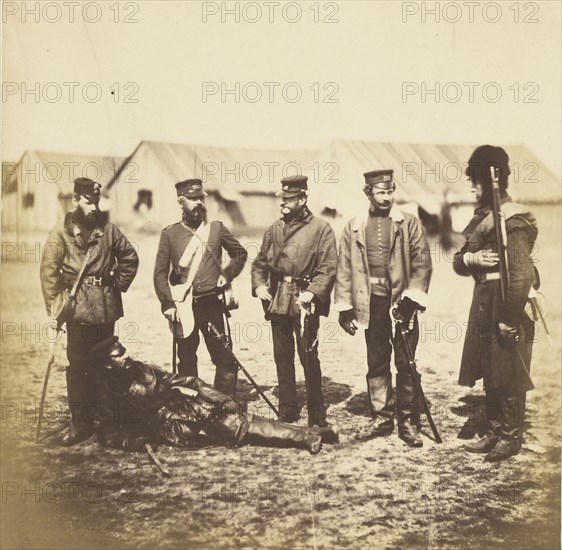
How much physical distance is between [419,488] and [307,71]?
8.48 feet

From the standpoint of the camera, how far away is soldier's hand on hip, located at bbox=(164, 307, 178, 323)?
13.4ft

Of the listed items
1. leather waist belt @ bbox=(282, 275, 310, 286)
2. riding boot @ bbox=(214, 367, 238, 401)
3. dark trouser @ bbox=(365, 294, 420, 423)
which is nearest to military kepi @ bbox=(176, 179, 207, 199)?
leather waist belt @ bbox=(282, 275, 310, 286)

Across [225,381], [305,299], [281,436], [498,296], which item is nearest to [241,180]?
[305,299]

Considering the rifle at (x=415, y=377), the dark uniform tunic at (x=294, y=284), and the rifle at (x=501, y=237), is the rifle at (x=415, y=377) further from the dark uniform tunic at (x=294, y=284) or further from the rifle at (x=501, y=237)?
the rifle at (x=501, y=237)

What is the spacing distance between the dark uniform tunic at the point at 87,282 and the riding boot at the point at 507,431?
238 cm

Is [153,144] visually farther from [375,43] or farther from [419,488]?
[419,488]

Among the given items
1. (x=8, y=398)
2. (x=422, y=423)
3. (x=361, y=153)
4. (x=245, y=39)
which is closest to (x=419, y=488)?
(x=422, y=423)

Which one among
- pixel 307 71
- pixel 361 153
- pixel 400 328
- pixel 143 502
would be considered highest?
pixel 307 71

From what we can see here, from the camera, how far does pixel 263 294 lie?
404 cm

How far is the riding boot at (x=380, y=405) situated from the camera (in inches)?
161

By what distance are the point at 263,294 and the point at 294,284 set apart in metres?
0.20

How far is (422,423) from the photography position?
416cm

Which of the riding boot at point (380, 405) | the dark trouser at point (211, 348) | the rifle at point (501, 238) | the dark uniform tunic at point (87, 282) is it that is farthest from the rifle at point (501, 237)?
the dark uniform tunic at point (87, 282)

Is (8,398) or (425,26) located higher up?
(425,26)
